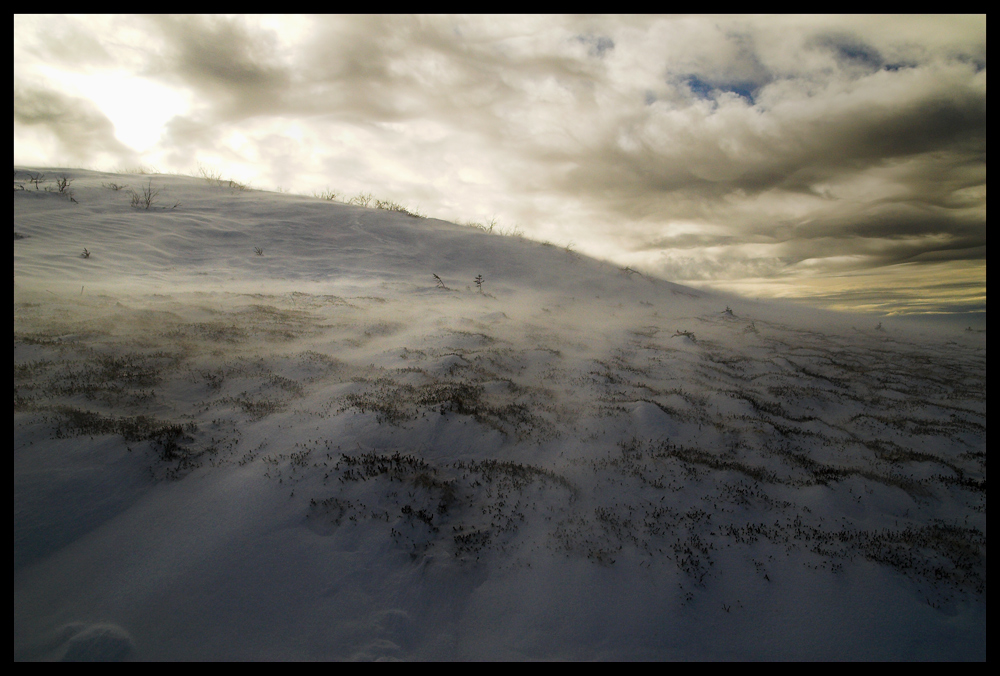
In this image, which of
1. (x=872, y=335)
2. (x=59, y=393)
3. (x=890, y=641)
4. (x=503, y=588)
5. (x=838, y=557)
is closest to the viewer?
(x=890, y=641)

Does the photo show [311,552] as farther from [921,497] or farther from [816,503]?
[921,497]

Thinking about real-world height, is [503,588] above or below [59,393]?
below

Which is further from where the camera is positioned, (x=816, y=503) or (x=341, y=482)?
(x=816, y=503)

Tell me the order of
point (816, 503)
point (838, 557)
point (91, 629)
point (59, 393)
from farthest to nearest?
1. point (59, 393)
2. point (816, 503)
3. point (838, 557)
4. point (91, 629)
